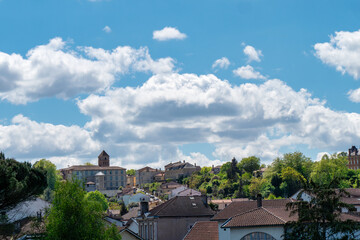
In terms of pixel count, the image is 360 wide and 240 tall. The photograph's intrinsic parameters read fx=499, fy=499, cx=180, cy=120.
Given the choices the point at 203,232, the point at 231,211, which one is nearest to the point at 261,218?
the point at 231,211

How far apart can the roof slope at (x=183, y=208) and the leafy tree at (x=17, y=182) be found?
1965 centimetres

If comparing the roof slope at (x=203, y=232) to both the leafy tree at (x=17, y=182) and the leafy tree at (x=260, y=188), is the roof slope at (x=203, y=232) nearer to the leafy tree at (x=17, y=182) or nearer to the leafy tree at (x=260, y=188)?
the leafy tree at (x=17, y=182)

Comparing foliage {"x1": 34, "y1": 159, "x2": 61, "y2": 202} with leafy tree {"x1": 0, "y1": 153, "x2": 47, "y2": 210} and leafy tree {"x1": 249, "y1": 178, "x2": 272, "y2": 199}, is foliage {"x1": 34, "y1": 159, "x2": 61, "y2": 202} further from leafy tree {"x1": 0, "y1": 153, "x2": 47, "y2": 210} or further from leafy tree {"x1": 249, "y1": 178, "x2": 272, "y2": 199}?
leafy tree {"x1": 0, "y1": 153, "x2": 47, "y2": 210}

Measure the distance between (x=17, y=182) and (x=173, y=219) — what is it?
81.8 feet

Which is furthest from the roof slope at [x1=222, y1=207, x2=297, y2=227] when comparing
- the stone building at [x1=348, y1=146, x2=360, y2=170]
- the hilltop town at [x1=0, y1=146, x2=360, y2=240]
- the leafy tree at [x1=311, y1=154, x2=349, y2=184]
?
the stone building at [x1=348, y1=146, x2=360, y2=170]

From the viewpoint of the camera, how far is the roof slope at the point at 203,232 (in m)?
48.9

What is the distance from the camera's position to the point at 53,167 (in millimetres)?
144875

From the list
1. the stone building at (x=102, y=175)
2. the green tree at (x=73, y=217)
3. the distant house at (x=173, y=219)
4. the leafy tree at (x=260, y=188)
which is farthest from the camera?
the stone building at (x=102, y=175)

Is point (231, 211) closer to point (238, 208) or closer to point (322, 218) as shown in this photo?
point (238, 208)

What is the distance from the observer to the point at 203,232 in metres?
50.0

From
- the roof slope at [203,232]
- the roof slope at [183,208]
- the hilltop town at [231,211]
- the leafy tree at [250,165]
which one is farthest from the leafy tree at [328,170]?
the roof slope at [203,232]

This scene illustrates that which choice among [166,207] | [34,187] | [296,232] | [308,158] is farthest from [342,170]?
[34,187]

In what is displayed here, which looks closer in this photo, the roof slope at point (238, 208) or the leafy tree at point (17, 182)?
the leafy tree at point (17, 182)

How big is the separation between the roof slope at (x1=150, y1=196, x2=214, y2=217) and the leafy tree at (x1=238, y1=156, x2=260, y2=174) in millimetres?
105042
